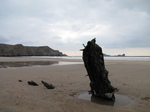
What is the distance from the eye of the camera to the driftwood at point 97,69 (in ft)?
21.1

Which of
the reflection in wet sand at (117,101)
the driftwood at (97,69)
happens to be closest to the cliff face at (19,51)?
the driftwood at (97,69)

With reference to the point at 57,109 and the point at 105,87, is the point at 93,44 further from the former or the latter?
the point at 57,109

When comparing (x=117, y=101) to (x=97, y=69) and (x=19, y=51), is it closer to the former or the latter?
(x=97, y=69)

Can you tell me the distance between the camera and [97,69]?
21.3 feet

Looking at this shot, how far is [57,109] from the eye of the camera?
514 centimetres

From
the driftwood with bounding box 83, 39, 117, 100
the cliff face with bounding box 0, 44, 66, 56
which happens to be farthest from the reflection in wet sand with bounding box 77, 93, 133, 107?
the cliff face with bounding box 0, 44, 66, 56

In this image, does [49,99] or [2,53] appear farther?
[2,53]

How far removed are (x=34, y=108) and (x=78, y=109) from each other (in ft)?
5.02

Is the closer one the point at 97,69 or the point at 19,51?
the point at 97,69

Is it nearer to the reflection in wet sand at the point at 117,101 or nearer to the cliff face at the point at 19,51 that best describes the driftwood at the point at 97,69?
the reflection in wet sand at the point at 117,101

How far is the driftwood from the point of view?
6438mm

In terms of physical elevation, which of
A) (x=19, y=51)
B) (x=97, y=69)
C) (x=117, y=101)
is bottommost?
(x=117, y=101)

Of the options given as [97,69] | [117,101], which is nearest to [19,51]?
[97,69]

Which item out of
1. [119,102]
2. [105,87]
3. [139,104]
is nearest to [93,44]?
[105,87]
